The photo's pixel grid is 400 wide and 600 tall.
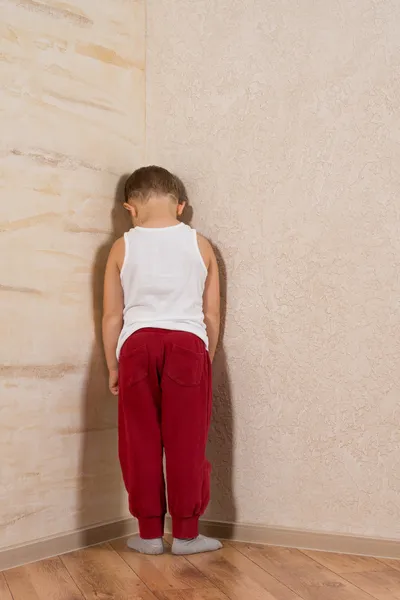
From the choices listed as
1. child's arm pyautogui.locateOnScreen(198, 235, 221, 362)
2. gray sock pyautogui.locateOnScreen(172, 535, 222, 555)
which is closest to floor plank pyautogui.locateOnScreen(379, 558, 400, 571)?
gray sock pyautogui.locateOnScreen(172, 535, 222, 555)

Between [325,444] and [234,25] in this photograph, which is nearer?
[325,444]

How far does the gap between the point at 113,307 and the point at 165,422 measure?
36 cm

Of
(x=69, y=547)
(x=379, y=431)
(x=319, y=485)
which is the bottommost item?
(x=69, y=547)

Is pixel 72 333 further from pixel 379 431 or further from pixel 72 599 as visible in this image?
pixel 379 431

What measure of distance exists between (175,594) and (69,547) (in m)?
0.46

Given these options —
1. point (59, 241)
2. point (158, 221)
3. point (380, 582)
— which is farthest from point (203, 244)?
point (380, 582)

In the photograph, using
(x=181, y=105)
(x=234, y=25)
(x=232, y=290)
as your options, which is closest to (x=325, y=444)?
(x=232, y=290)

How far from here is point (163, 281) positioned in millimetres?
2154

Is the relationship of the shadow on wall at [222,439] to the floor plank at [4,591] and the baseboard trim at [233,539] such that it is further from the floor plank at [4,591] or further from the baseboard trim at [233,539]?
the floor plank at [4,591]

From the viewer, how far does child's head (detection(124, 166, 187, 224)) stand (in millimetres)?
2234

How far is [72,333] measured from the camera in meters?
2.18

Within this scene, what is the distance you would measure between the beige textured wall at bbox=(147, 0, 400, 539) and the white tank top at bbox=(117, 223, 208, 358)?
0.14 metres

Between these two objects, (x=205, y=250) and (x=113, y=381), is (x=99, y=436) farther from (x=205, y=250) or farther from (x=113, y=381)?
(x=205, y=250)

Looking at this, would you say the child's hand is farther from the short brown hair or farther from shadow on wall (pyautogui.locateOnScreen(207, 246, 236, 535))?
the short brown hair
